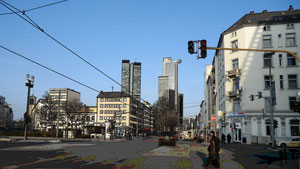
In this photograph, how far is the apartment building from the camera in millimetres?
38281

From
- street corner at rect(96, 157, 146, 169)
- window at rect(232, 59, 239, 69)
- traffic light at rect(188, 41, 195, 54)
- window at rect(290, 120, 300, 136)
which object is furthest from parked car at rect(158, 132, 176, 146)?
window at rect(232, 59, 239, 69)

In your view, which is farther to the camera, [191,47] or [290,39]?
[290,39]

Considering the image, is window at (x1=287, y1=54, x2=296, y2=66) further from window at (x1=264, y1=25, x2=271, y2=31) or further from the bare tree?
the bare tree

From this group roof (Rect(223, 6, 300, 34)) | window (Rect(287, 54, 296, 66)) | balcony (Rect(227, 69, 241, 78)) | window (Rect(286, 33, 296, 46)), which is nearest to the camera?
window (Rect(287, 54, 296, 66))

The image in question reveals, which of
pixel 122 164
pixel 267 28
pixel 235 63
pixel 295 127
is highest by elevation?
pixel 267 28

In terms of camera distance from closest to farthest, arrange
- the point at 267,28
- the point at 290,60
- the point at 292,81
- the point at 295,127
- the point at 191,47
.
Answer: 1. the point at 191,47
2. the point at 295,127
3. the point at 292,81
4. the point at 290,60
5. the point at 267,28

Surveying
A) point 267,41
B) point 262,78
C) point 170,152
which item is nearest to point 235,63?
point 262,78

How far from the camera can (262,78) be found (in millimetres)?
40156

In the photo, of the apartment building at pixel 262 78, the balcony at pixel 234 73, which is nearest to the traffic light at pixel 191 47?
the apartment building at pixel 262 78

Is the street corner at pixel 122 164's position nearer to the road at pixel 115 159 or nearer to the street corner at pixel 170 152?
the road at pixel 115 159

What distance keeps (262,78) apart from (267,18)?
11.0 meters

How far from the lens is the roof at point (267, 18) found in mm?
40625

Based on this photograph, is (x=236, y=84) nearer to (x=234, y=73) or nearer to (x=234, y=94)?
(x=234, y=94)

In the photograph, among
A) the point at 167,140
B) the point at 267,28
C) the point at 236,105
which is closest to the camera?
the point at 167,140
